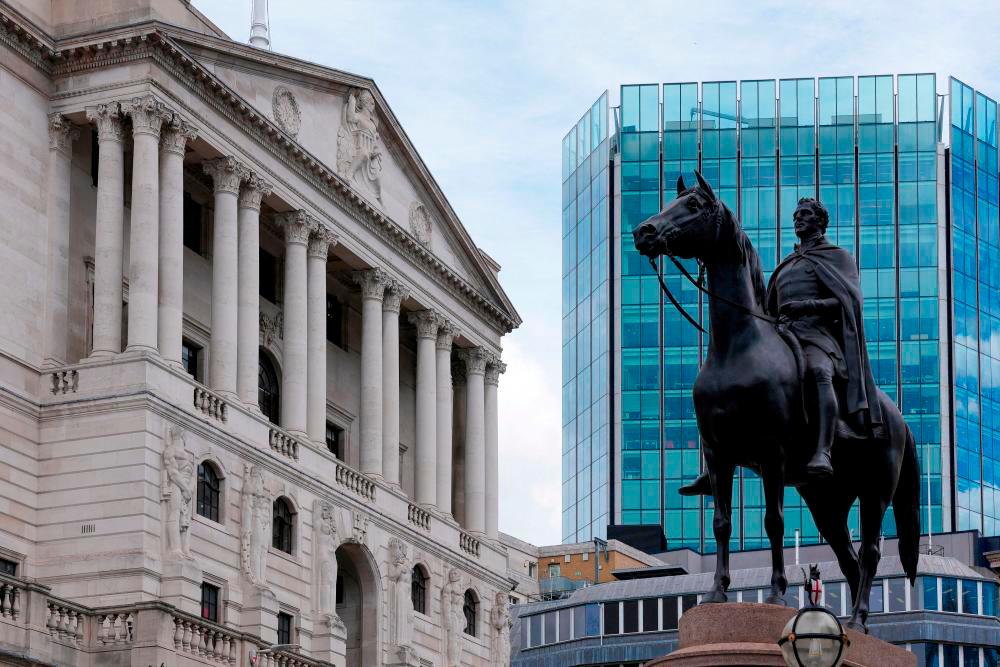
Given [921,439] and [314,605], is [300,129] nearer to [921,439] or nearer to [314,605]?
[314,605]

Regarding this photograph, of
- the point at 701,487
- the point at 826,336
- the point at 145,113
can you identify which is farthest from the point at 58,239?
the point at 826,336

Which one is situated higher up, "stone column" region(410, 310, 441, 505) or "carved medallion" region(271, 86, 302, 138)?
"carved medallion" region(271, 86, 302, 138)

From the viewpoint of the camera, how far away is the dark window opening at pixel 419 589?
241 feet

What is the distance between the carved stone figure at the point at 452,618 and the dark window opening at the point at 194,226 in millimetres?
16301

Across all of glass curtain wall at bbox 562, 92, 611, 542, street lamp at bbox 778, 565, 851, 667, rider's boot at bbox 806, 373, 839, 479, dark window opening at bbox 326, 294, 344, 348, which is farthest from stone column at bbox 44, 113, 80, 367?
glass curtain wall at bbox 562, 92, 611, 542

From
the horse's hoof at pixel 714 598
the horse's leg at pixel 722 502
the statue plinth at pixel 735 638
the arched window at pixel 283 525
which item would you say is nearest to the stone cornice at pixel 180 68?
the arched window at pixel 283 525

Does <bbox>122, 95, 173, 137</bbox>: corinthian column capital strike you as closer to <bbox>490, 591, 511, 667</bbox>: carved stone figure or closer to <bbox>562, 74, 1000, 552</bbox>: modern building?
<bbox>490, 591, 511, 667</bbox>: carved stone figure

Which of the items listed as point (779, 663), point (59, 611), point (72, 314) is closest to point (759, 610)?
point (779, 663)

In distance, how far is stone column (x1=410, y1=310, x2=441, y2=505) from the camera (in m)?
75.8

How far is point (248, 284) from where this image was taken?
64.7 m

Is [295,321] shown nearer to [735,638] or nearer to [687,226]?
[687,226]

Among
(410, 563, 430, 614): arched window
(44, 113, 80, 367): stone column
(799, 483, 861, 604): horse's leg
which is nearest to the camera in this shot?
(799, 483, 861, 604): horse's leg

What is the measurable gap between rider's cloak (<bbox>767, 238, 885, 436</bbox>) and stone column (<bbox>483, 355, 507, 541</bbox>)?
5838 centimetres

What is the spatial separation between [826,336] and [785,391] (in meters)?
1.02
